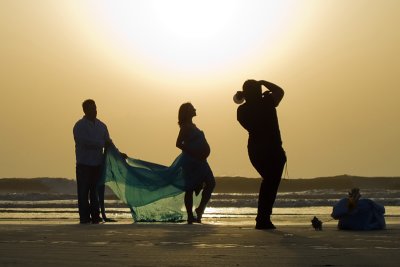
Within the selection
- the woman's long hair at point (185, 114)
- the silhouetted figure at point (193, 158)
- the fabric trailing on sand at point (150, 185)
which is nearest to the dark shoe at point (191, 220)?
the silhouetted figure at point (193, 158)

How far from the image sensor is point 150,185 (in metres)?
18.0

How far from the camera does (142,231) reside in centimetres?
1301

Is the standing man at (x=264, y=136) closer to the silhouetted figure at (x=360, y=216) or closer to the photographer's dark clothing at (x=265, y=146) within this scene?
the photographer's dark clothing at (x=265, y=146)

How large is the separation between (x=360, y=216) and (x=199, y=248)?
153 inches

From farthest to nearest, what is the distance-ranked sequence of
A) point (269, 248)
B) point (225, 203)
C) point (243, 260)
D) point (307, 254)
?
point (225, 203)
point (269, 248)
point (307, 254)
point (243, 260)

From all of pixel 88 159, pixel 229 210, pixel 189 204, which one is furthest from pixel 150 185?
pixel 229 210

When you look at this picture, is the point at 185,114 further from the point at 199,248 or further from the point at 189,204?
the point at 199,248

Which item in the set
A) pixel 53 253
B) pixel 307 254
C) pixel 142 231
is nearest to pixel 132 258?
pixel 53 253

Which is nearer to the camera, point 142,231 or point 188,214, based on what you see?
point 142,231

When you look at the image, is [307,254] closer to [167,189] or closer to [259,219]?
[259,219]

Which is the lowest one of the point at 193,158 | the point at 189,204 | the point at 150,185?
the point at 189,204

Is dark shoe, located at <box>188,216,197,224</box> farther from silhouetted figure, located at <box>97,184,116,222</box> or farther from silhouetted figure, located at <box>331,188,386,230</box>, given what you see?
silhouetted figure, located at <box>331,188,386,230</box>

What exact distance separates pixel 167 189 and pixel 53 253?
8622 mm

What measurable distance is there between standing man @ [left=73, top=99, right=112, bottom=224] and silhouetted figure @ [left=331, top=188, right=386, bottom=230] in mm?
5137
